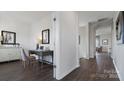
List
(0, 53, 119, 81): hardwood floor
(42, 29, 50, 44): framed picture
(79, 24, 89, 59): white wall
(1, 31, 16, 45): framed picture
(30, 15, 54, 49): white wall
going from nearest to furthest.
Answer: (0, 53, 119, 81): hardwood floor < (30, 15, 54, 49): white wall < (42, 29, 50, 44): framed picture < (1, 31, 16, 45): framed picture < (79, 24, 89, 59): white wall

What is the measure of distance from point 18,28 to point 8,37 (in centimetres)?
85

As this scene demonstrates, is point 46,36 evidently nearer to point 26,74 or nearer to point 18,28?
point 18,28

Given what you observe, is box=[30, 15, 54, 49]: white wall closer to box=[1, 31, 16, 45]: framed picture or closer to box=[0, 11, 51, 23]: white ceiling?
box=[0, 11, 51, 23]: white ceiling

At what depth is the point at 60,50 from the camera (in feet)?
8.32

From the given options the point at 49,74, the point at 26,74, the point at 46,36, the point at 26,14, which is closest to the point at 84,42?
the point at 46,36

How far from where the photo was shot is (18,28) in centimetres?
548

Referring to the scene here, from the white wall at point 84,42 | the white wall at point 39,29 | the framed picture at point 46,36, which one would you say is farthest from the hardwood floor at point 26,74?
the white wall at point 84,42

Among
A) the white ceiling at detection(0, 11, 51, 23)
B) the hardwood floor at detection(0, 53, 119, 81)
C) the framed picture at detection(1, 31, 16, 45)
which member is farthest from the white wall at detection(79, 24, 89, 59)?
the framed picture at detection(1, 31, 16, 45)

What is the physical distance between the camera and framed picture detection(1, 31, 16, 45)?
4.78 metres

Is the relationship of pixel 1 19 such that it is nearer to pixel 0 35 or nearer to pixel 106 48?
pixel 0 35

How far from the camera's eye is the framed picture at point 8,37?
4.78 meters

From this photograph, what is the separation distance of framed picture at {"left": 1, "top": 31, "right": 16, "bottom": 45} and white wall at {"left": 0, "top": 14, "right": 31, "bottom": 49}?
Result: 0.19 metres
